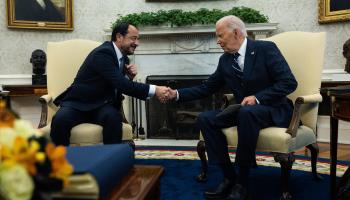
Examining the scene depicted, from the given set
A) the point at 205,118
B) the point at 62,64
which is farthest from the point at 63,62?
the point at 205,118

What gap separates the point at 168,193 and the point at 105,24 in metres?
3.15

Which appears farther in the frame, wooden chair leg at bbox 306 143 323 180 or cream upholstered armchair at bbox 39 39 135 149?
cream upholstered armchair at bbox 39 39 135 149

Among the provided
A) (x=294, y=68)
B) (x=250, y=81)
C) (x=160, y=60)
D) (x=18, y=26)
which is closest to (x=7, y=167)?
(x=250, y=81)

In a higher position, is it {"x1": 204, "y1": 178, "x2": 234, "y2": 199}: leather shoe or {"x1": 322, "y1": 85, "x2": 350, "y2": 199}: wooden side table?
{"x1": 322, "y1": 85, "x2": 350, "y2": 199}: wooden side table

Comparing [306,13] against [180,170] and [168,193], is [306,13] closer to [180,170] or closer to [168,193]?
[180,170]

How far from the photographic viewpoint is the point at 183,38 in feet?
15.8

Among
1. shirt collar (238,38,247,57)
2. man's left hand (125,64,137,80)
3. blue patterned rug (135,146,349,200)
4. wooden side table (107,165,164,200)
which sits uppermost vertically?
shirt collar (238,38,247,57)

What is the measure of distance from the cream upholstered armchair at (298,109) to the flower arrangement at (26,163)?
1.71 m

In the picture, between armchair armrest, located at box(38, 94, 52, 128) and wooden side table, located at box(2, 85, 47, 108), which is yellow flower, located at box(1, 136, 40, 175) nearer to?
armchair armrest, located at box(38, 94, 52, 128)

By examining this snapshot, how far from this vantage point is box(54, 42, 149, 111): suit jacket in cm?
282

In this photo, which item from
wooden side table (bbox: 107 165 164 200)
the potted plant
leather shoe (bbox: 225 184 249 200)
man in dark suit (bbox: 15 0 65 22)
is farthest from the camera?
man in dark suit (bbox: 15 0 65 22)

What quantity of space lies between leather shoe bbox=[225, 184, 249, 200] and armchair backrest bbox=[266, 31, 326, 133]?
2.41ft

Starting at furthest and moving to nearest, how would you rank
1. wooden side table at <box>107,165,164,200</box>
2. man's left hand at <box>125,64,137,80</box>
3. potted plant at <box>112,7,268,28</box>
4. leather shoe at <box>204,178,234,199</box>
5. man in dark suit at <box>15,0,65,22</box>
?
man in dark suit at <box>15,0,65,22</box>
potted plant at <box>112,7,268,28</box>
man's left hand at <box>125,64,137,80</box>
leather shoe at <box>204,178,234,199</box>
wooden side table at <box>107,165,164,200</box>

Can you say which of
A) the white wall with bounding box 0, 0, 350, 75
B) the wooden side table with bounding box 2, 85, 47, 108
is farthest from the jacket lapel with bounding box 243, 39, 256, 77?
the wooden side table with bounding box 2, 85, 47, 108
